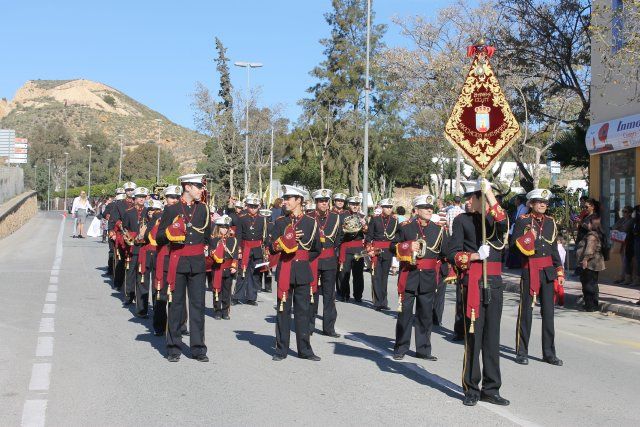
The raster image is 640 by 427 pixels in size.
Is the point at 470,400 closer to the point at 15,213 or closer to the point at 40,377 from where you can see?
the point at 40,377

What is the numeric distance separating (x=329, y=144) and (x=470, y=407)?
4530cm

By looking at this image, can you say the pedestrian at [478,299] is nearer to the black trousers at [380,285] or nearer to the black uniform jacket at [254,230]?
the black trousers at [380,285]

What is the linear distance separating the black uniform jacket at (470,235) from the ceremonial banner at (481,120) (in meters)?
0.84

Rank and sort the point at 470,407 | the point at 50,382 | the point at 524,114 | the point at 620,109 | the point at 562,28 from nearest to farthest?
the point at 470,407 < the point at 50,382 < the point at 620,109 < the point at 562,28 < the point at 524,114

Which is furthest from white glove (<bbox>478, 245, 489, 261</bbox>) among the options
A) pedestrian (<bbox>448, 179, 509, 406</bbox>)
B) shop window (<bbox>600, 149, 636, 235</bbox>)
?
shop window (<bbox>600, 149, 636, 235</bbox>)

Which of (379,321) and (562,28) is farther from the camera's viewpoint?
(562,28)

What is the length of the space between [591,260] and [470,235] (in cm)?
773

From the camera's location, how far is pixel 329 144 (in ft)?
171

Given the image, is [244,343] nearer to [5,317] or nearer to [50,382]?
[50,382]

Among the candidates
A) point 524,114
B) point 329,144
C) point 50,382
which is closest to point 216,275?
point 50,382

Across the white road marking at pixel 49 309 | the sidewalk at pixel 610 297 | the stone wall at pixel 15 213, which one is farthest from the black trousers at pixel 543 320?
the stone wall at pixel 15 213

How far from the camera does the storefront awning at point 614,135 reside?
19.0 m

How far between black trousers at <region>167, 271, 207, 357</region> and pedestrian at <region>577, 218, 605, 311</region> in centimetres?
782

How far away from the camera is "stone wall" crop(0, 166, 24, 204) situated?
123 feet
